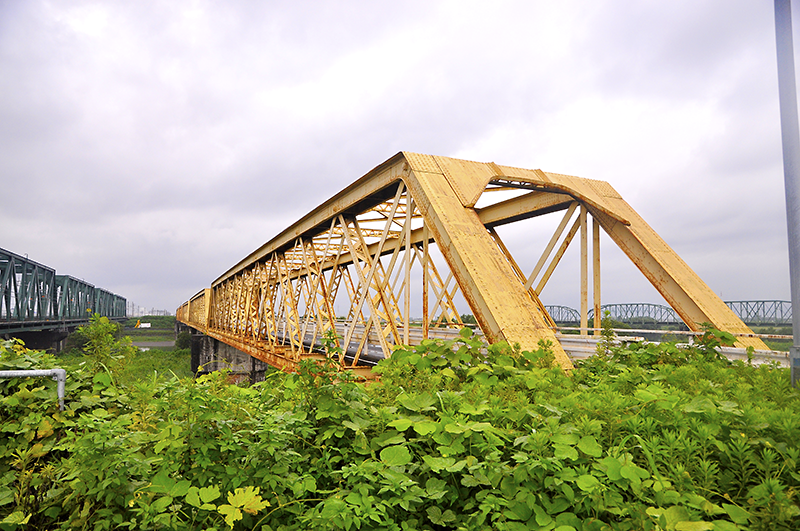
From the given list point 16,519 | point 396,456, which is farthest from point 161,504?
point 396,456

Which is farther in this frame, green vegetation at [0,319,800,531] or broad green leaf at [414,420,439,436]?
broad green leaf at [414,420,439,436]

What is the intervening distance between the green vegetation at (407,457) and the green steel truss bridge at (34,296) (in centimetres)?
4703

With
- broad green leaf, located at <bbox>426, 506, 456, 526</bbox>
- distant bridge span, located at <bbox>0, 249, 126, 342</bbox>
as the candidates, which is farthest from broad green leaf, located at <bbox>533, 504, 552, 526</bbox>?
distant bridge span, located at <bbox>0, 249, 126, 342</bbox>

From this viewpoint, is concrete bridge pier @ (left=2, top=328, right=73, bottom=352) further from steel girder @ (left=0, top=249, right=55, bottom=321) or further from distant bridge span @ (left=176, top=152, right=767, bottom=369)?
distant bridge span @ (left=176, top=152, right=767, bottom=369)

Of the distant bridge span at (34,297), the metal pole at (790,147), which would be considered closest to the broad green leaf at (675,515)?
the metal pole at (790,147)

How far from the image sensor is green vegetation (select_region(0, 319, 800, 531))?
2.14 metres

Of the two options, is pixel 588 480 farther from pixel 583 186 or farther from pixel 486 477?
pixel 583 186

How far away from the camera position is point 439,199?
7.59 meters

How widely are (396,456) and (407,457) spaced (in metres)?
0.09

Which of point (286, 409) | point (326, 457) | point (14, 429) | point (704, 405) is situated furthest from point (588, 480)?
point (14, 429)

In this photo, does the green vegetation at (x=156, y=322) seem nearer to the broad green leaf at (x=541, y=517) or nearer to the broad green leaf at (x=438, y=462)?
the broad green leaf at (x=438, y=462)

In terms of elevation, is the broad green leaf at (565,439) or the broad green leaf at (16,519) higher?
the broad green leaf at (565,439)

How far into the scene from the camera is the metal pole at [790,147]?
3584 mm

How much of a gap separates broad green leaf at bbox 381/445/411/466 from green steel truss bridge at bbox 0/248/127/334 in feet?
160
